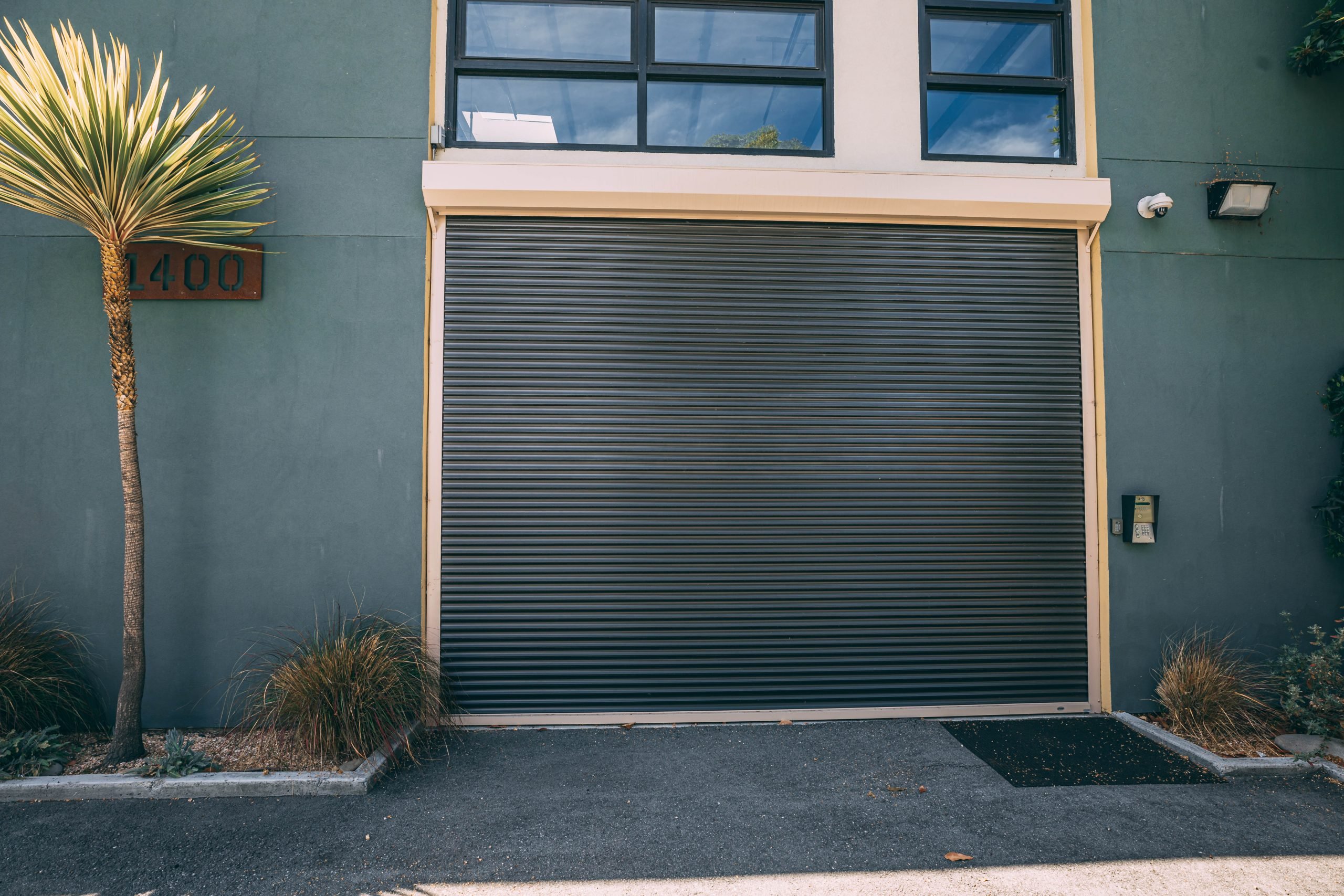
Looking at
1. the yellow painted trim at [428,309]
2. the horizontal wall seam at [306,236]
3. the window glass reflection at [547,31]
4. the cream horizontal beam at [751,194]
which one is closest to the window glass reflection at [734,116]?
the cream horizontal beam at [751,194]

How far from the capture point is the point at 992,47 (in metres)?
5.25

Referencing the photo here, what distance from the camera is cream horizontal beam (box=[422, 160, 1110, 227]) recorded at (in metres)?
4.68

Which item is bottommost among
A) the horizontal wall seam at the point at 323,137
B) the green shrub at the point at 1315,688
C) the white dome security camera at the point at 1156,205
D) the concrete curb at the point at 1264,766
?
the concrete curb at the point at 1264,766

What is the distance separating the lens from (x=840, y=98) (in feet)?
16.5

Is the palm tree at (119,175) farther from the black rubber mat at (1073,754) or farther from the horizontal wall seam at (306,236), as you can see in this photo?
the black rubber mat at (1073,754)

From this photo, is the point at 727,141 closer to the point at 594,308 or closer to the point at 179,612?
the point at 594,308

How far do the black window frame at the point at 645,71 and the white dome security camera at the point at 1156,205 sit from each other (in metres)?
2.37

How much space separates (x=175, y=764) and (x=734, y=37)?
6.14 m

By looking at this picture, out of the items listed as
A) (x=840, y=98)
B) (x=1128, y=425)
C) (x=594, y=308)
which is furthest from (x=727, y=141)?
(x=1128, y=425)

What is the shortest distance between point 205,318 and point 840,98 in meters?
4.92

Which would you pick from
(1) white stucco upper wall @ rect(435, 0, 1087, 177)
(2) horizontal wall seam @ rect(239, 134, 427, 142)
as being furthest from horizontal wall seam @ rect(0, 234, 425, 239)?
(1) white stucco upper wall @ rect(435, 0, 1087, 177)

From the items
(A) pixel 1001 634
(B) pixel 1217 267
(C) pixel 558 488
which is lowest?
(A) pixel 1001 634

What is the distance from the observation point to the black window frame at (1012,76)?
5141 millimetres

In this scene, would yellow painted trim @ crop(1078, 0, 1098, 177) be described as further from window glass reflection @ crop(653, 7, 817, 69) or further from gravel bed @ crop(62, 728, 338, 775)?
gravel bed @ crop(62, 728, 338, 775)
